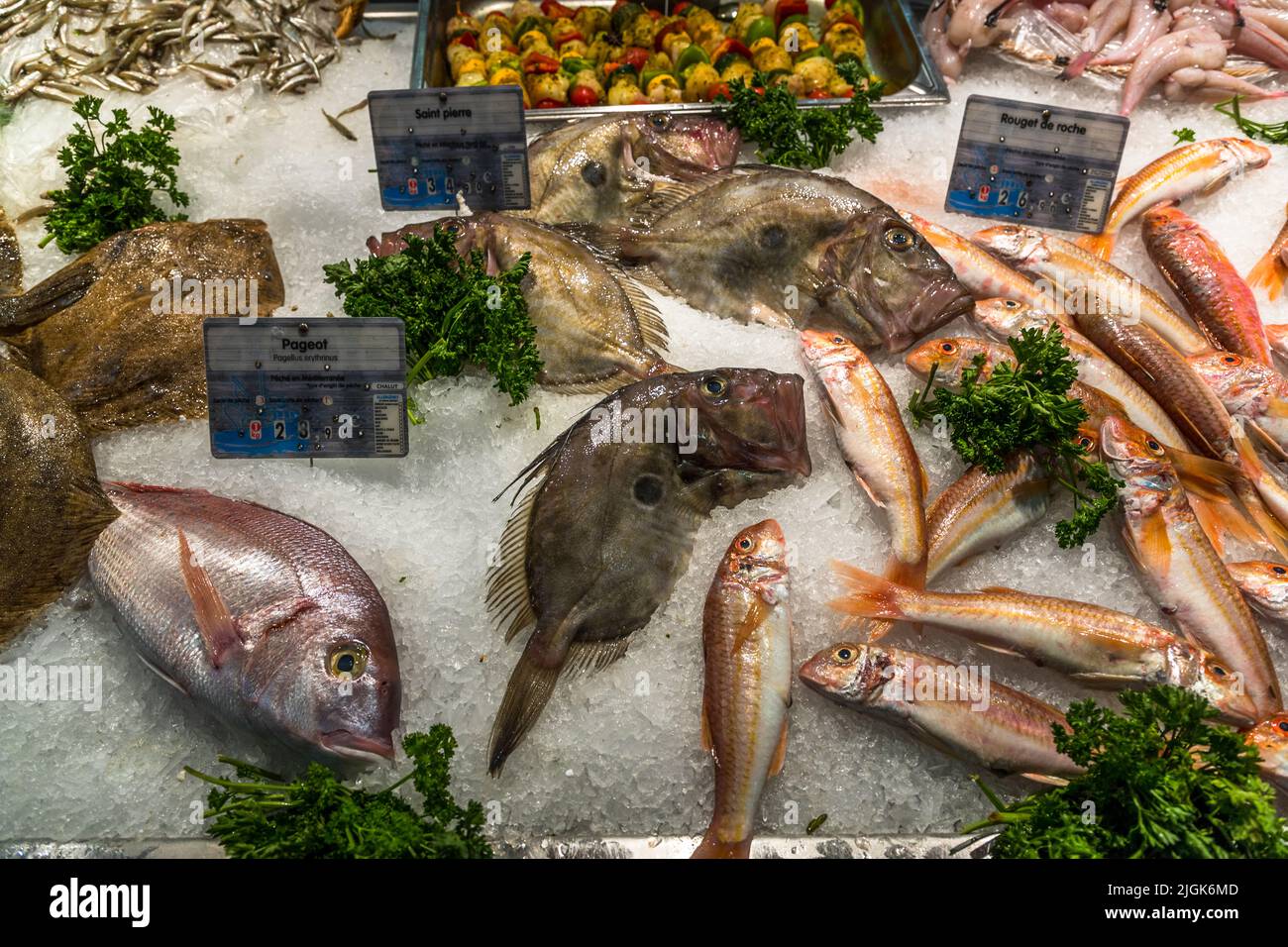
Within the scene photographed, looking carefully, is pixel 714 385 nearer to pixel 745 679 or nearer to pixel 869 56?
pixel 745 679

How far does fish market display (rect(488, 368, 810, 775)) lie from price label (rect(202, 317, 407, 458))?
49 cm

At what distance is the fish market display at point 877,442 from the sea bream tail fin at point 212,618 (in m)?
1.82

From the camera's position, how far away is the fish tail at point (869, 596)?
2.45 meters

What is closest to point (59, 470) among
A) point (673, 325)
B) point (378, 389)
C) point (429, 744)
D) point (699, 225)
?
point (378, 389)

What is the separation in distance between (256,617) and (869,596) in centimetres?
166

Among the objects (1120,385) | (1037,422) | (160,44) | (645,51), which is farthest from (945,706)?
(160,44)

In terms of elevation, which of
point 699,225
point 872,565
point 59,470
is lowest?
point 872,565

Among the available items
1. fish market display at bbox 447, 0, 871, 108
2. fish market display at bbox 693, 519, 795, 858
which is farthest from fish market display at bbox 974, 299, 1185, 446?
fish market display at bbox 447, 0, 871, 108

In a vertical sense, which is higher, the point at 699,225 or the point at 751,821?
the point at 699,225

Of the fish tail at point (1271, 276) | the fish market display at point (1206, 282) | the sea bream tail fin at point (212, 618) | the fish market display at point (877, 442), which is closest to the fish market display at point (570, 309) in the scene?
the fish market display at point (877, 442)

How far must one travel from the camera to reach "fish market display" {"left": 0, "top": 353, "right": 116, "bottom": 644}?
2.45 meters

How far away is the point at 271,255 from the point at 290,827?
2.16m
